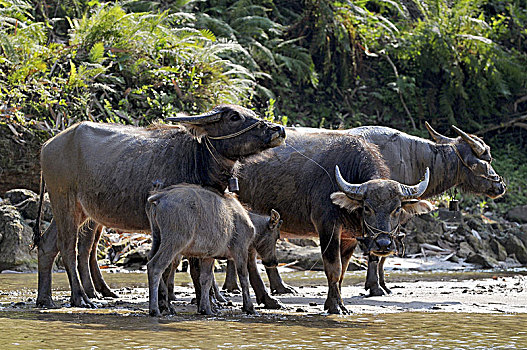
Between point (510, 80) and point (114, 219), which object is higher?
point (510, 80)

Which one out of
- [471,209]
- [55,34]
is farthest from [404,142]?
[55,34]

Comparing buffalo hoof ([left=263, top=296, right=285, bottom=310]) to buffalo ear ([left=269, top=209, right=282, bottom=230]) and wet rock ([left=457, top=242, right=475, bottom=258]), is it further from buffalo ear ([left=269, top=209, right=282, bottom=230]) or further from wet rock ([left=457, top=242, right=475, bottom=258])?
wet rock ([left=457, top=242, right=475, bottom=258])

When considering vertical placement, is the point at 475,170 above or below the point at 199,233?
above

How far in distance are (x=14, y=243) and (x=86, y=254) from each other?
374 cm

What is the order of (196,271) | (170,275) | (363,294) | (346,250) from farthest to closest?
(363,294) → (346,250) → (196,271) → (170,275)

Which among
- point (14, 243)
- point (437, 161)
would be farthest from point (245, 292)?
point (14, 243)

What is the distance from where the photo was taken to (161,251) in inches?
299

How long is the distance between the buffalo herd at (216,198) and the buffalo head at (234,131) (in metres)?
0.01

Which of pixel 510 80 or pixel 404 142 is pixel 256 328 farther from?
pixel 510 80

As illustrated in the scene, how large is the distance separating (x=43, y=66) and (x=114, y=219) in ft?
22.5

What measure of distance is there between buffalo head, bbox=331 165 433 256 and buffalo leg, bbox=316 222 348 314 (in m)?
0.49

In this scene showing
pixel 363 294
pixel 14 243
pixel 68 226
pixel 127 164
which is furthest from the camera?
pixel 14 243

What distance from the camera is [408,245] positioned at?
16297 mm

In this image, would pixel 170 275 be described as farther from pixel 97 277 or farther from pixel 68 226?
pixel 97 277
